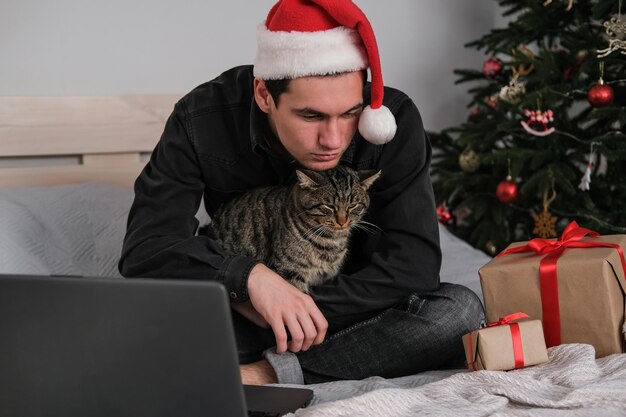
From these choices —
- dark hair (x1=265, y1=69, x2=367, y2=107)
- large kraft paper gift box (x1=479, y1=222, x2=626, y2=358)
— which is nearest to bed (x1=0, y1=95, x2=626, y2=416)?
large kraft paper gift box (x1=479, y1=222, x2=626, y2=358)

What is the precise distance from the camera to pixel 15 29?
2264 millimetres

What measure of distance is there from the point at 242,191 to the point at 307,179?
0.84 feet

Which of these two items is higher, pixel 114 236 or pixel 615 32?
pixel 615 32

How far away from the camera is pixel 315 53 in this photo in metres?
1.46

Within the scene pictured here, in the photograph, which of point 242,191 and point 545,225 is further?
point 545,225

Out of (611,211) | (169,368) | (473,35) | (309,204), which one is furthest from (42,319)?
(473,35)

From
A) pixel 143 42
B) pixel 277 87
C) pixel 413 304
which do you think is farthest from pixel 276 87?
pixel 143 42

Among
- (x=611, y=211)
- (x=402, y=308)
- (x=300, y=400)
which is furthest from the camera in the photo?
(x=611, y=211)

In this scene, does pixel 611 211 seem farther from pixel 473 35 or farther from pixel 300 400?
pixel 300 400

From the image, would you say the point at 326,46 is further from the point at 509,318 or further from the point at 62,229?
the point at 62,229

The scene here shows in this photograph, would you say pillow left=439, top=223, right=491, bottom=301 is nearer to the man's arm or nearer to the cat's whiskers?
the cat's whiskers

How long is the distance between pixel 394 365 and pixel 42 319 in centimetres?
80

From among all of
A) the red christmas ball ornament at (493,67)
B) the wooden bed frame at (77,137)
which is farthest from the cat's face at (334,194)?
the red christmas ball ornament at (493,67)

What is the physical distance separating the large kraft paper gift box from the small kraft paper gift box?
5.2 inches
